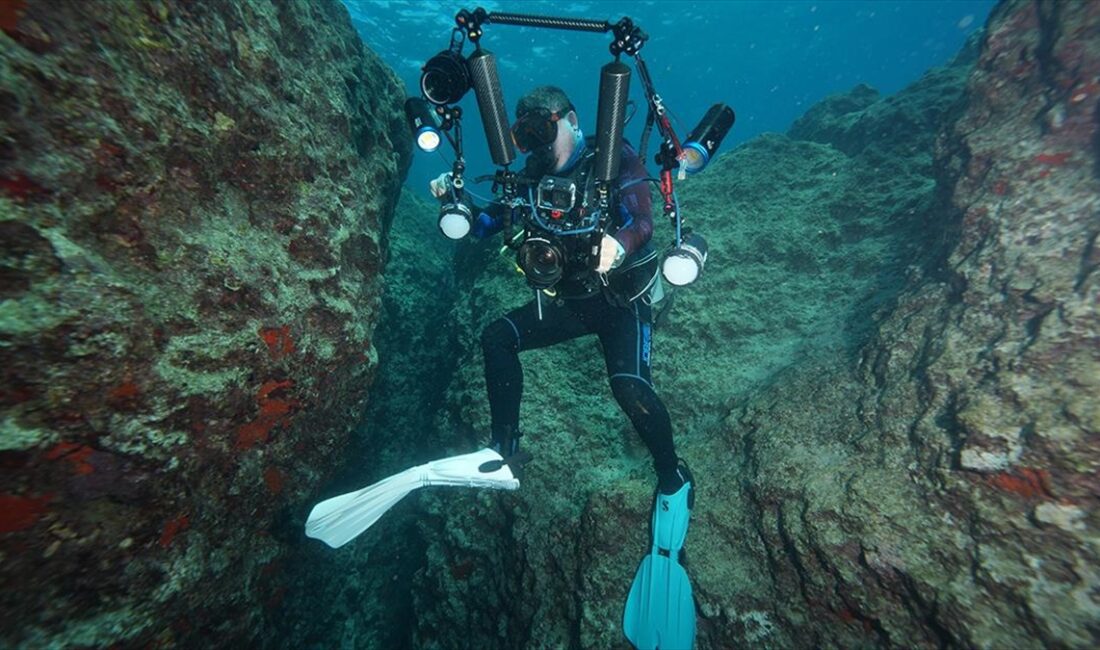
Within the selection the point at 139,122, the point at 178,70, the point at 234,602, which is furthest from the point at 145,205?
the point at 234,602

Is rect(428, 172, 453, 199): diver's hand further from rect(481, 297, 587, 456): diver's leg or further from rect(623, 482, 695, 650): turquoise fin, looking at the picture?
rect(623, 482, 695, 650): turquoise fin

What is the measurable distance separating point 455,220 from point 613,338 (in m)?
1.55

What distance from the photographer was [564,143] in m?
3.66

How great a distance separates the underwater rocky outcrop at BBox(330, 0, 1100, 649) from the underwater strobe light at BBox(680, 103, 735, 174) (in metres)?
1.99

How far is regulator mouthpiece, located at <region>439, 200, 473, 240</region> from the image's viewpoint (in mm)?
3615

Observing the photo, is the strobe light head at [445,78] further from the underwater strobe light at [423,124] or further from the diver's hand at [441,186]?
the diver's hand at [441,186]

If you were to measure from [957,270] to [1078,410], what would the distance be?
1.44 meters

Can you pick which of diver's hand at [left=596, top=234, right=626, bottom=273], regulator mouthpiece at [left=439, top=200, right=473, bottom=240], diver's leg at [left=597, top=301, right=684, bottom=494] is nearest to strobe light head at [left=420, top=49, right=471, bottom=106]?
regulator mouthpiece at [left=439, top=200, right=473, bottom=240]

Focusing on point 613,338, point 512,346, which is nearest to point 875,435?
point 613,338

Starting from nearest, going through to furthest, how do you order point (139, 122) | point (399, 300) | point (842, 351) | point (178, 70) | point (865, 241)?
1. point (139, 122)
2. point (178, 70)
3. point (842, 351)
4. point (865, 241)
5. point (399, 300)

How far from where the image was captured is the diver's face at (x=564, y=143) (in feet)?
11.9

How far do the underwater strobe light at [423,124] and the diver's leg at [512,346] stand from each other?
4.82 feet

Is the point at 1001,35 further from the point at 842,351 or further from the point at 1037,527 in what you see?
the point at 1037,527

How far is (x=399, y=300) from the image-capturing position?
682 cm
